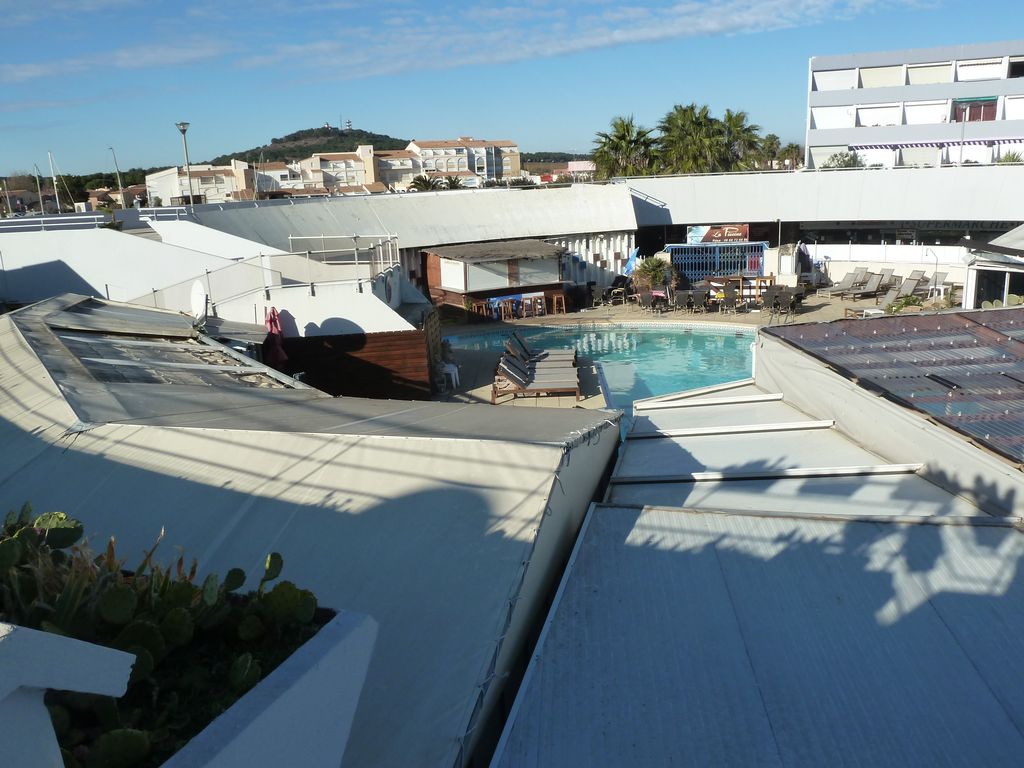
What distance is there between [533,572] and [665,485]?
2.39 metres

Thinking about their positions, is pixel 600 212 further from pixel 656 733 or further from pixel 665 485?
A: pixel 656 733

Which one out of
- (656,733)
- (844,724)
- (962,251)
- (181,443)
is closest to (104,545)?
(181,443)

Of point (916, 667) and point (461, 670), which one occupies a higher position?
point (461, 670)

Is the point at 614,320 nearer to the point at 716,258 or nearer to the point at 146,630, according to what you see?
the point at 716,258

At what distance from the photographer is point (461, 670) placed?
350 centimetres

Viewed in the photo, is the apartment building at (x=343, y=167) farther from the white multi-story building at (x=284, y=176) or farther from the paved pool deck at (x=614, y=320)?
the paved pool deck at (x=614, y=320)

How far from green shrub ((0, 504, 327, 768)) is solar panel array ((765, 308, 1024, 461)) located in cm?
545

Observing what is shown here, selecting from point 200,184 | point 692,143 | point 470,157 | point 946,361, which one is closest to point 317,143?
point 470,157

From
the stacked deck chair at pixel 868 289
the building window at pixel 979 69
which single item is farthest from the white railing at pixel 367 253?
the building window at pixel 979 69

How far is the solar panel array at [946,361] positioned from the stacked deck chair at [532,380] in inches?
165

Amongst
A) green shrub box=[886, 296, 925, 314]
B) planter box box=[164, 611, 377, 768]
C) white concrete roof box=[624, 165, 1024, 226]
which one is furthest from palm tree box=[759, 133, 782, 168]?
planter box box=[164, 611, 377, 768]

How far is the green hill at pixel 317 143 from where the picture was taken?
454 feet

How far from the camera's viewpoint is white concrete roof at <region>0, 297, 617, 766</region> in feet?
11.6

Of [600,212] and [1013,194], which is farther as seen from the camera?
[600,212]
